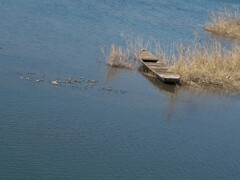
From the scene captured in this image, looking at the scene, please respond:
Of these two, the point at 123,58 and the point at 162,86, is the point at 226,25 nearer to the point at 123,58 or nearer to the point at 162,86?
the point at 123,58

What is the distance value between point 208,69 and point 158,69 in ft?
5.14

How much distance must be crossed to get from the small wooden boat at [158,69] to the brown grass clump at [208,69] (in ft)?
1.15

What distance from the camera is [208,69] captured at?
16031 mm

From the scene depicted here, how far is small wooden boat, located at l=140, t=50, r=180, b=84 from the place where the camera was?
49.2 ft

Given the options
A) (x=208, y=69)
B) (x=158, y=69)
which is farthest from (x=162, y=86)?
(x=208, y=69)

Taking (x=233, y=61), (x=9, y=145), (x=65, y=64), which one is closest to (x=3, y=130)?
(x=9, y=145)

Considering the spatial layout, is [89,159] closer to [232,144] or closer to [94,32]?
[232,144]

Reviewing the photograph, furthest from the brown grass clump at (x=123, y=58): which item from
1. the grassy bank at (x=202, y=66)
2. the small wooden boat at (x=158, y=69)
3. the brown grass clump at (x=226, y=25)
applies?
the brown grass clump at (x=226, y=25)

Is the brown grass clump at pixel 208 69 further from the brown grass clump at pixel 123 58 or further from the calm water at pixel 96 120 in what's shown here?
the brown grass clump at pixel 123 58

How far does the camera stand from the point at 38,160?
9.02 metres

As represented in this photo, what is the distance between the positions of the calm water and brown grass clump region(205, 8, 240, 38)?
7.57m

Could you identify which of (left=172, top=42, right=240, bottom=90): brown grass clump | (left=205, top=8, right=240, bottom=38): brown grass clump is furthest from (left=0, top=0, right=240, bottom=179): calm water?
(left=205, top=8, right=240, bottom=38): brown grass clump

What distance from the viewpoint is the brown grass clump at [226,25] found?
25.8 m

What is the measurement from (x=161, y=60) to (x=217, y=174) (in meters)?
7.87
